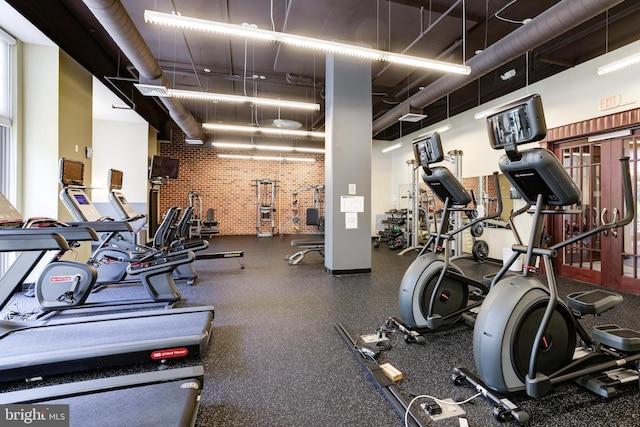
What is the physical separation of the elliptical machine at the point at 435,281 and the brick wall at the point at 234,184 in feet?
32.2

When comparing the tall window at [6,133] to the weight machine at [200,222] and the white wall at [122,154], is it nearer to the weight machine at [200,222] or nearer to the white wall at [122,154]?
the white wall at [122,154]

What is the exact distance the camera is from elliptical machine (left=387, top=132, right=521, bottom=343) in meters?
2.74

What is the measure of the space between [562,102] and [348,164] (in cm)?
423

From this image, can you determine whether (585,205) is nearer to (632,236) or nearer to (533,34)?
(632,236)

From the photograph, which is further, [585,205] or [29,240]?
[585,205]

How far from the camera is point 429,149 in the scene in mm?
2791

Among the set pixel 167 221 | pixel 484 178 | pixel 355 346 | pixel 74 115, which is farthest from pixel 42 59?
pixel 484 178

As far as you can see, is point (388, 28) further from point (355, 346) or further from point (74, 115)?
point (74, 115)

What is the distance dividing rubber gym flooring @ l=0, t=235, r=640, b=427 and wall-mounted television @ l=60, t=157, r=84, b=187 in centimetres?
164

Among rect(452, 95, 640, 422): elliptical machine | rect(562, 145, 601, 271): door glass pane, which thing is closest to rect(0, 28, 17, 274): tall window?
rect(452, 95, 640, 422): elliptical machine

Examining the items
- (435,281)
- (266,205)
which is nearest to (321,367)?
(435,281)

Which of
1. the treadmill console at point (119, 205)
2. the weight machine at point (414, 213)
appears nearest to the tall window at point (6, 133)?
the treadmill console at point (119, 205)

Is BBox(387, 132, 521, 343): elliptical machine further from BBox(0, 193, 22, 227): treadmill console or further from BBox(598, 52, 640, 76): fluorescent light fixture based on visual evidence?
BBox(0, 193, 22, 227): treadmill console

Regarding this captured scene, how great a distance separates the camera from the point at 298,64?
6.48 metres
